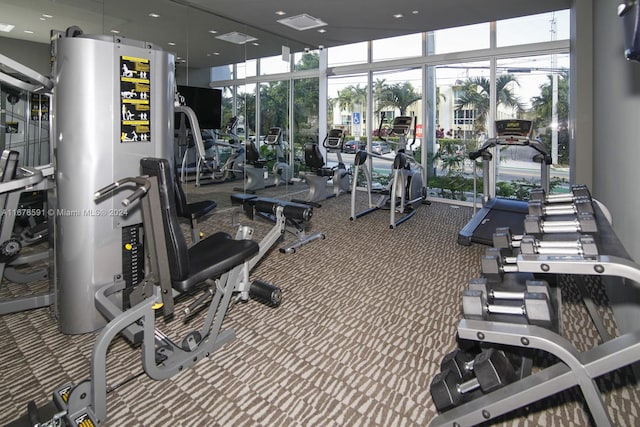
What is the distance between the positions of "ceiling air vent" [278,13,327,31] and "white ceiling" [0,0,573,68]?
13cm

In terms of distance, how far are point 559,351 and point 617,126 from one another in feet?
7.91

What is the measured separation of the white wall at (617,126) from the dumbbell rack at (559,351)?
118 centimetres

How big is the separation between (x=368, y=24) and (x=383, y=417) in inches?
233

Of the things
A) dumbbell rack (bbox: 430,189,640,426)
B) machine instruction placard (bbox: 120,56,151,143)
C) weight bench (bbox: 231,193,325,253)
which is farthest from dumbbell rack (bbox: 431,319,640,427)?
machine instruction placard (bbox: 120,56,151,143)

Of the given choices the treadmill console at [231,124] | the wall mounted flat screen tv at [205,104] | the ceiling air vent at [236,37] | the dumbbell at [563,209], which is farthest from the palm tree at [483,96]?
the dumbbell at [563,209]

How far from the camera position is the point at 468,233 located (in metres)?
4.36

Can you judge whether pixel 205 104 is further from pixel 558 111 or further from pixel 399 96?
pixel 558 111

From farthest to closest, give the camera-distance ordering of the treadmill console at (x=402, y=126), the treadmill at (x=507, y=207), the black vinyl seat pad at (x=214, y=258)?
the treadmill console at (x=402, y=126) → the treadmill at (x=507, y=207) → the black vinyl seat pad at (x=214, y=258)

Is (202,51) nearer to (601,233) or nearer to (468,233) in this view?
(468,233)

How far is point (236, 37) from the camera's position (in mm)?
6254

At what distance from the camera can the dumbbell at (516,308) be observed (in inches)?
50.6

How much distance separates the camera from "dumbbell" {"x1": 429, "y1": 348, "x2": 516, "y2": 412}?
54.9 inches

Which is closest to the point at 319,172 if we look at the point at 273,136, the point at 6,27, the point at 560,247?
the point at 273,136

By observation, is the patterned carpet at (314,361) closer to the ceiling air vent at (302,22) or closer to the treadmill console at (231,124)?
the treadmill console at (231,124)
